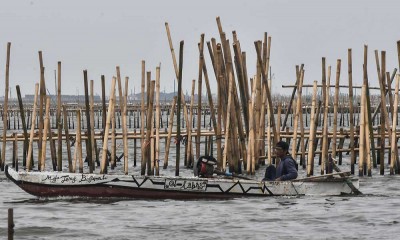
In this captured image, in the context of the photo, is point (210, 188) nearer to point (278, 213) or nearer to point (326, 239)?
point (278, 213)

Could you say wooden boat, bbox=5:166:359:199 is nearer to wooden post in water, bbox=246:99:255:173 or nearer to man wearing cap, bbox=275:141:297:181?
man wearing cap, bbox=275:141:297:181

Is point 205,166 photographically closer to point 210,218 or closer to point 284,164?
point 284,164

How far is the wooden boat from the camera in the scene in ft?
88.2

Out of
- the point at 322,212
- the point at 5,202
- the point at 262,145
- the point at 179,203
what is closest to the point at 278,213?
the point at 322,212

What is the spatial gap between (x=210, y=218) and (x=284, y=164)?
301 centimetres

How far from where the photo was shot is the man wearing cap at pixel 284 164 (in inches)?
1019

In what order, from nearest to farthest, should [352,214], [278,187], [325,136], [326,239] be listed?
1. [326,239]
2. [352,214]
3. [278,187]
4. [325,136]

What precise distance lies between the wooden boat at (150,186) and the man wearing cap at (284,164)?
25 cm

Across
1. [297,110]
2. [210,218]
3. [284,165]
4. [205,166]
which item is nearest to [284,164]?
[284,165]

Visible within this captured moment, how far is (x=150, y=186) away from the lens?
89.0 ft

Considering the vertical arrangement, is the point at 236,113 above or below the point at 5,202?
above

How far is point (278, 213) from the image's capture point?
83.0ft

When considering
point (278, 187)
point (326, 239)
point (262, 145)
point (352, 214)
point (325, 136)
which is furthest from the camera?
point (262, 145)

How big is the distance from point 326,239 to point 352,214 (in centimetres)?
391
